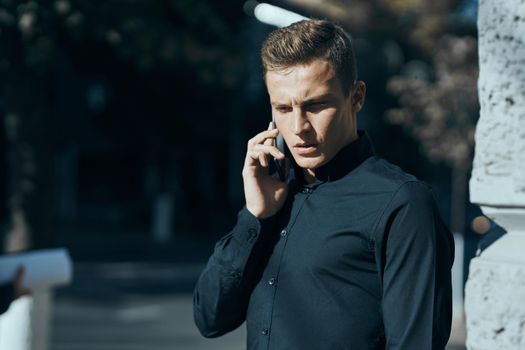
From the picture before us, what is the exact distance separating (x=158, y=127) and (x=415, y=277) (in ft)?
75.4

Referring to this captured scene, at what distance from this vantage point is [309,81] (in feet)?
7.34

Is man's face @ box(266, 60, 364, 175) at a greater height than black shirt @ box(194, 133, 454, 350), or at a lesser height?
greater

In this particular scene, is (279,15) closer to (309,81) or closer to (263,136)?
(263,136)

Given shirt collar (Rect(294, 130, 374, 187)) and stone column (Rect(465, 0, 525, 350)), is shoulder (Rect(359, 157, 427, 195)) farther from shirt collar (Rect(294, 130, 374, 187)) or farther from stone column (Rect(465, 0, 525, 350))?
stone column (Rect(465, 0, 525, 350))

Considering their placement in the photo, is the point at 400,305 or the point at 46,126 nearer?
the point at 400,305

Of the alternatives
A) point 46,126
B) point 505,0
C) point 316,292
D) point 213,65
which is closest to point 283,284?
point 316,292

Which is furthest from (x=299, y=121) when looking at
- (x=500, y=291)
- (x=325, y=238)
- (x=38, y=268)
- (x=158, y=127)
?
(x=158, y=127)

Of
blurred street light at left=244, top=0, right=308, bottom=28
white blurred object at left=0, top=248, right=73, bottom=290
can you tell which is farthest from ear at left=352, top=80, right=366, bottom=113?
white blurred object at left=0, top=248, right=73, bottom=290

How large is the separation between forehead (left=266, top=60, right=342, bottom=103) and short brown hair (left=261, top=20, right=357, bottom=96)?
0.01 meters

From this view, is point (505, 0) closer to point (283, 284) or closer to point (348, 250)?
point (348, 250)

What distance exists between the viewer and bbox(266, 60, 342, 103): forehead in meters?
2.23

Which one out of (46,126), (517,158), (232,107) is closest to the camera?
(517,158)

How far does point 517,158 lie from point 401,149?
26014 mm

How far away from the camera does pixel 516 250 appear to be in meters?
2.01
